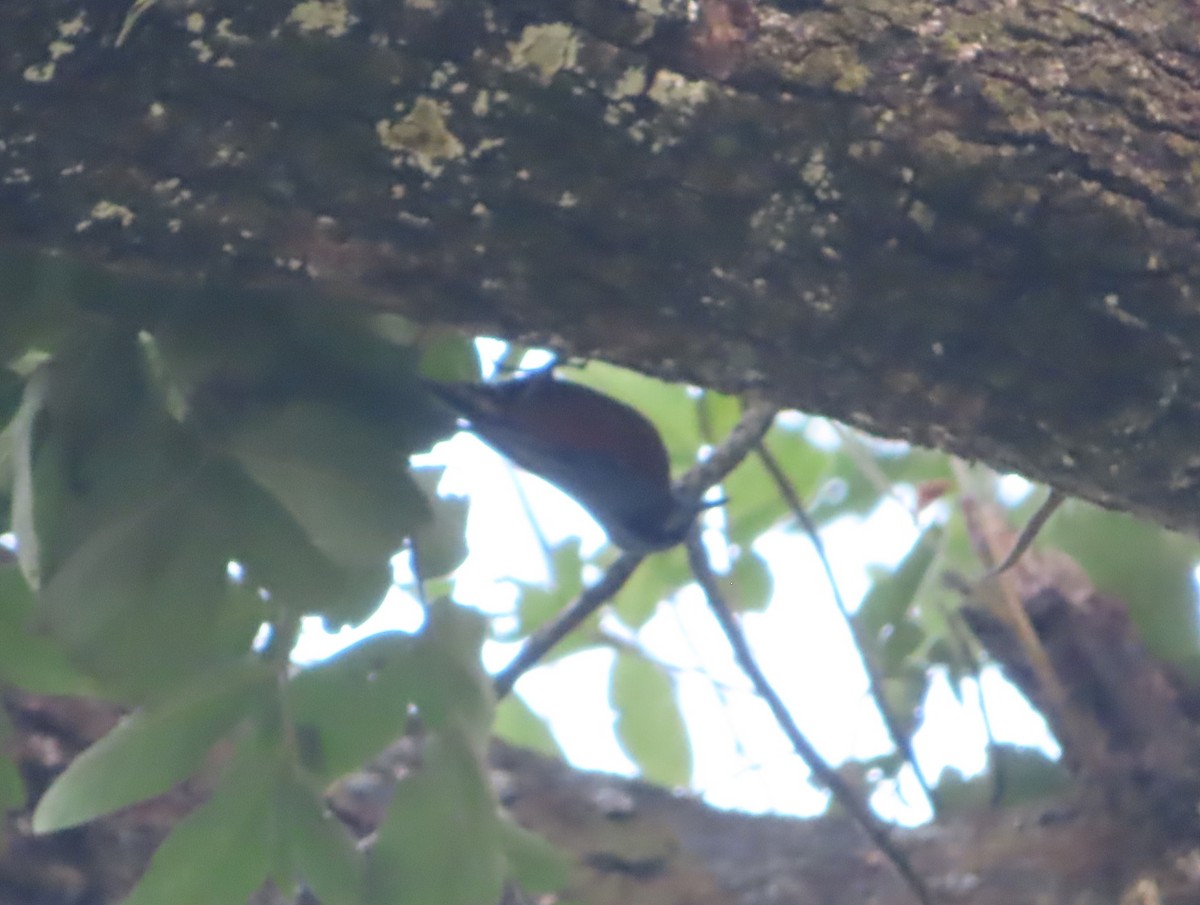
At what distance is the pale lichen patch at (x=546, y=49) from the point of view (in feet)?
2.75

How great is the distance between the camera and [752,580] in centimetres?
208

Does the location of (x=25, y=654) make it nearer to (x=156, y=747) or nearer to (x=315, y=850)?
(x=156, y=747)

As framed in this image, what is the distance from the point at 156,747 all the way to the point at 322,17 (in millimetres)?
573

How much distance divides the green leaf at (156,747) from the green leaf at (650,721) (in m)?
1.15

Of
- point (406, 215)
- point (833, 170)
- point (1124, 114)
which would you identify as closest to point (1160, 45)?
point (1124, 114)

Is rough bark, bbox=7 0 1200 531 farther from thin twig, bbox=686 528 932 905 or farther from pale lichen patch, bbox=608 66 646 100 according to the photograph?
thin twig, bbox=686 528 932 905

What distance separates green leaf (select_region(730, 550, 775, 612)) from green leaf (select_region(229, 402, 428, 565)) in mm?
1067

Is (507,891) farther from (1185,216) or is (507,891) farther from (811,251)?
(1185,216)

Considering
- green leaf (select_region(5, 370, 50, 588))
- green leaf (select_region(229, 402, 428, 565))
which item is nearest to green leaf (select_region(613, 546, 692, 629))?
green leaf (select_region(229, 402, 428, 565))

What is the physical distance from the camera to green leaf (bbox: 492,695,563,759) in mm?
2211

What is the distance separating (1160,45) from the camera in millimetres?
954

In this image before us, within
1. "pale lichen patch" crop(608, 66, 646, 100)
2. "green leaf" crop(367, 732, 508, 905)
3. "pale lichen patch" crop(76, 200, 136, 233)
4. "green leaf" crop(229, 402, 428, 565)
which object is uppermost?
"pale lichen patch" crop(608, 66, 646, 100)

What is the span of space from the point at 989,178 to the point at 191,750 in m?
0.70

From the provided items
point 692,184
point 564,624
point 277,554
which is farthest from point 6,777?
point 692,184
